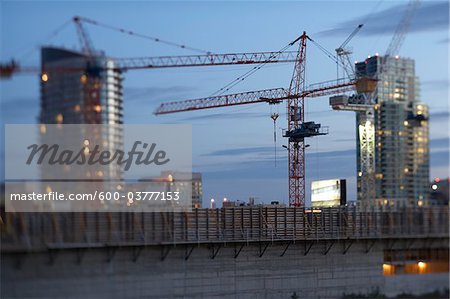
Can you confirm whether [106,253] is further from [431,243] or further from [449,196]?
[449,196]

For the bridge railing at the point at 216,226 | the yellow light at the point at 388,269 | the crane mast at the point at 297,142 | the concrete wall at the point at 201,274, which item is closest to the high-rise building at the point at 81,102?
the bridge railing at the point at 216,226

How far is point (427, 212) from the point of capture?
66.9m

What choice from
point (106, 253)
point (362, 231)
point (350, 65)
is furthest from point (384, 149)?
point (106, 253)

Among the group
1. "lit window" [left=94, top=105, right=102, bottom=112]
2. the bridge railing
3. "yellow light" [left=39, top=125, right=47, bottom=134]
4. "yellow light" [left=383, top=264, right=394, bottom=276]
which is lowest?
"yellow light" [left=383, top=264, right=394, bottom=276]

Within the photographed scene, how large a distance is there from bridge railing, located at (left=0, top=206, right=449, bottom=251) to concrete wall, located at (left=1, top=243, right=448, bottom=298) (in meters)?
0.72

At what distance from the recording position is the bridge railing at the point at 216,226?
45.5m

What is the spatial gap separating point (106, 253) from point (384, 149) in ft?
259

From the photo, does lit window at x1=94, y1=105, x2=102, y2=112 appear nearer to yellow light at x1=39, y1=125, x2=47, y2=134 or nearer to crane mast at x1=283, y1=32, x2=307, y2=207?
yellow light at x1=39, y1=125, x2=47, y2=134

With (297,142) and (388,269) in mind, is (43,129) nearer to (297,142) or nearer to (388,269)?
(388,269)

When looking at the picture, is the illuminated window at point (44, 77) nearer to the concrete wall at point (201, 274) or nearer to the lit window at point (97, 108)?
the lit window at point (97, 108)

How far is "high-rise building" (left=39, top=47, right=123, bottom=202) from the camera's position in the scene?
52.8 metres

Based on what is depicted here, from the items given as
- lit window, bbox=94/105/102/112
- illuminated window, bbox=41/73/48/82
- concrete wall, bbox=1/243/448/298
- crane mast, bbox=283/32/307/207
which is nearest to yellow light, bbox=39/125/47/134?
Answer: illuminated window, bbox=41/73/48/82

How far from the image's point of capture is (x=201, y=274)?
167ft

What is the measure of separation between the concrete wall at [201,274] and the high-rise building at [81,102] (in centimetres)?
644
